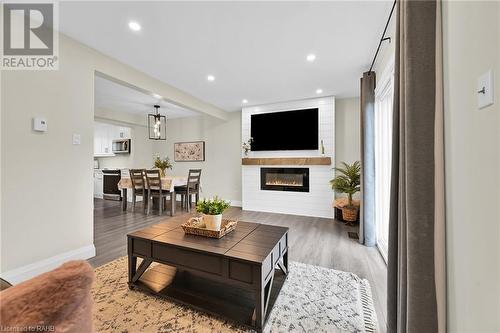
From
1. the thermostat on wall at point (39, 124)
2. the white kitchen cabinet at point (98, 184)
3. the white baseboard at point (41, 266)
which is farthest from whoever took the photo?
the white kitchen cabinet at point (98, 184)

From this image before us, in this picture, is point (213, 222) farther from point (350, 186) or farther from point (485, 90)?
point (350, 186)

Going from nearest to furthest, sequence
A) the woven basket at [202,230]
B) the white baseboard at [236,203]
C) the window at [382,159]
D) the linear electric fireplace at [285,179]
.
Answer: the woven basket at [202,230] → the window at [382,159] → the linear electric fireplace at [285,179] → the white baseboard at [236,203]

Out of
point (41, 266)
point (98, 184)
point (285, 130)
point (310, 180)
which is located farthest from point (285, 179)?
point (98, 184)

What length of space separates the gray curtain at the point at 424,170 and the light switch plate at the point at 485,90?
24 cm

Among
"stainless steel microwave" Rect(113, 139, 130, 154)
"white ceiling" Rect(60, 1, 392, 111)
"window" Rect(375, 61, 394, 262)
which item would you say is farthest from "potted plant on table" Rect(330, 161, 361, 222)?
"stainless steel microwave" Rect(113, 139, 130, 154)

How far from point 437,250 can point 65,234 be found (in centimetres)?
316

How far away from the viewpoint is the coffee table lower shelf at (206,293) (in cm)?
157

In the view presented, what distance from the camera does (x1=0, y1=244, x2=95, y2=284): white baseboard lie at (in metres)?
1.92

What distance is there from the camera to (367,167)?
9.52 ft

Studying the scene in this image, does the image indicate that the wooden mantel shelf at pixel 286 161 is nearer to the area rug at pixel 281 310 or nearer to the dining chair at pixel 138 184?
the dining chair at pixel 138 184

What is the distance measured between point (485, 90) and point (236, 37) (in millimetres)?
2201

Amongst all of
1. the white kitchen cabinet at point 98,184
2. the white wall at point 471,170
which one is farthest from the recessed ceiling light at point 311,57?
the white kitchen cabinet at point 98,184

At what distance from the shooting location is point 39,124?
82.2 inches
